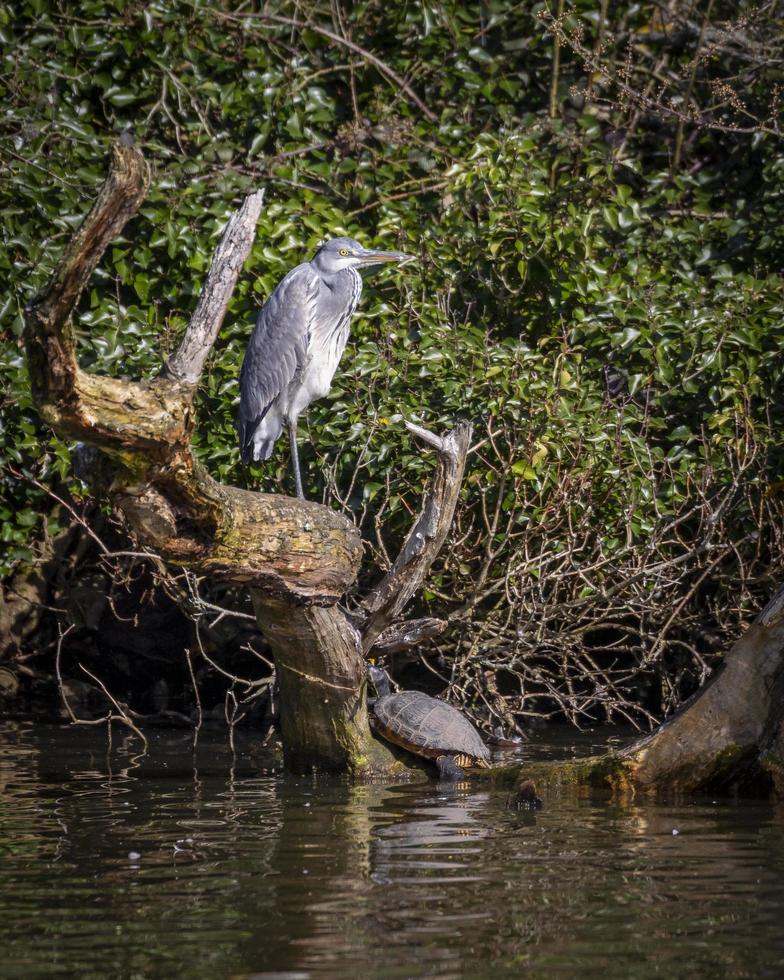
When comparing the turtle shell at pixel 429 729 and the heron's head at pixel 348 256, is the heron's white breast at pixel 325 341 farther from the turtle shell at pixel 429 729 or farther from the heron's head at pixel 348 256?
the turtle shell at pixel 429 729

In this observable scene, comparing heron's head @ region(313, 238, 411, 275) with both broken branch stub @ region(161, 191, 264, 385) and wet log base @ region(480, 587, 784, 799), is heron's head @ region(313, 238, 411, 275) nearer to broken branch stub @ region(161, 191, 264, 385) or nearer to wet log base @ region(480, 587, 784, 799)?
wet log base @ region(480, 587, 784, 799)

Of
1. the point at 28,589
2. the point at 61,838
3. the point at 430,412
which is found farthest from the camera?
the point at 28,589

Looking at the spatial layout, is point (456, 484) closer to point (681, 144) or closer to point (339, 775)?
point (339, 775)

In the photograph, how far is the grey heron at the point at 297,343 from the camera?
7.45 meters

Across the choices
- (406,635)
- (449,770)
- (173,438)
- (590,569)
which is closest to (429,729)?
(449,770)

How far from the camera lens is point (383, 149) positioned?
30.7 feet

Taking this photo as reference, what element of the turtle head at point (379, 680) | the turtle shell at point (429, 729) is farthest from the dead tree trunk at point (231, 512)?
the turtle head at point (379, 680)

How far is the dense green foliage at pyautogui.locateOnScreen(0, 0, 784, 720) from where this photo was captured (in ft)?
25.3

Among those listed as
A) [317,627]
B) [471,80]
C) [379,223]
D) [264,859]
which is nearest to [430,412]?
[379,223]

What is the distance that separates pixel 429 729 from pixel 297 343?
2.35 metres

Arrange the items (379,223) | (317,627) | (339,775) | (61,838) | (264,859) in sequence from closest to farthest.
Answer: (264,859), (61,838), (317,627), (339,775), (379,223)

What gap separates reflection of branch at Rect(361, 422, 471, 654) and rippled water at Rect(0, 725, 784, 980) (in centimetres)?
83

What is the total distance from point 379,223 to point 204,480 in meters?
4.55

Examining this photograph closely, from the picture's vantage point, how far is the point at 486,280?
8.50 meters
